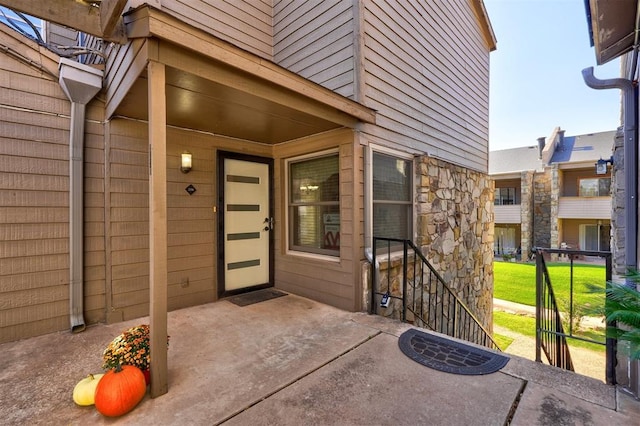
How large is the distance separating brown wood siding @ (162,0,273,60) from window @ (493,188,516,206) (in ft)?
50.1

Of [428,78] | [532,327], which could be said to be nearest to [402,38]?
[428,78]

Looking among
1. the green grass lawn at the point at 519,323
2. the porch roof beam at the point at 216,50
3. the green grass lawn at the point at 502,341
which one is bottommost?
the green grass lawn at the point at 502,341

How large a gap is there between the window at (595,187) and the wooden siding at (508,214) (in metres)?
2.71

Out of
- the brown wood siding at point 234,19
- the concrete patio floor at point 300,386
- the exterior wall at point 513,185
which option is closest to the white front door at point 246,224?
the concrete patio floor at point 300,386

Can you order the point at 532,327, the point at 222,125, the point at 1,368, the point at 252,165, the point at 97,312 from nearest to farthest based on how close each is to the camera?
the point at 1,368 < the point at 97,312 < the point at 222,125 < the point at 252,165 < the point at 532,327

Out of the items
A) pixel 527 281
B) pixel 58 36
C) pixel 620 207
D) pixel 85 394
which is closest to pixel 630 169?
pixel 620 207

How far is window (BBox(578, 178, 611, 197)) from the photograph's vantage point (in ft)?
42.8

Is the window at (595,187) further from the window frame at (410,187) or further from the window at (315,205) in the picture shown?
the window at (315,205)

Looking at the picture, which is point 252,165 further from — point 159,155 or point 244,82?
point 159,155

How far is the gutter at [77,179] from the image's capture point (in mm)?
2760

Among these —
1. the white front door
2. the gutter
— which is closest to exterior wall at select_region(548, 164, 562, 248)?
the white front door

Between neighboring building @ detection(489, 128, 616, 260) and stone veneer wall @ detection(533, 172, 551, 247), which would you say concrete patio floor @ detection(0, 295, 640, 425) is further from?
stone veneer wall @ detection(533, 172, 551, 247)

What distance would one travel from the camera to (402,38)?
412cm

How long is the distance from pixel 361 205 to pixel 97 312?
2958mm
